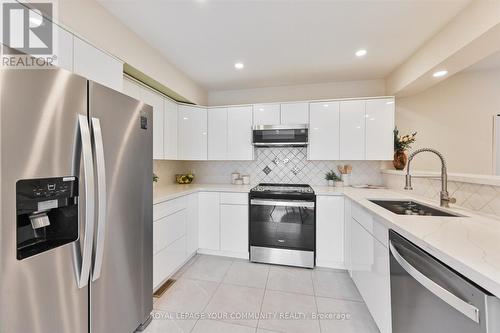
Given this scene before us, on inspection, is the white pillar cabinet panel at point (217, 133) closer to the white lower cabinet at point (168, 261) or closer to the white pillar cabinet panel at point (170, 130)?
the white pillar cabinet panel at point (170, 130)

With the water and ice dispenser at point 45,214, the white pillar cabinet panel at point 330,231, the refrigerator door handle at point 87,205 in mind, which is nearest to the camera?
the water and ice dispenser at point 45,214

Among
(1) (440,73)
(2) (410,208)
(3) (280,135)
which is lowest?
(2) (410,208)

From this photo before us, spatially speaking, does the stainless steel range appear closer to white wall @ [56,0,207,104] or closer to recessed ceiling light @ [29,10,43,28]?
white wall @ [56,0,207,104]

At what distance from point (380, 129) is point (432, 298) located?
2227 millimetres

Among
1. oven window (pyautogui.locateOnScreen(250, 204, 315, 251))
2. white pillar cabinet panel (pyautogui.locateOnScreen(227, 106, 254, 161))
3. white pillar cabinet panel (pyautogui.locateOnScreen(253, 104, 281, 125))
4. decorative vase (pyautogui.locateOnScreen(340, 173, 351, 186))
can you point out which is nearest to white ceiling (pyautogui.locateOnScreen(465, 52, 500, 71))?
decorative vase (pyautogui.locateOnScreen(340, 173, 351, 186))

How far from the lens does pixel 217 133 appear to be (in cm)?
314

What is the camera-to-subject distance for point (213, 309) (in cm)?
184

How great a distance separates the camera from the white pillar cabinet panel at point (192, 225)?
2.60 m

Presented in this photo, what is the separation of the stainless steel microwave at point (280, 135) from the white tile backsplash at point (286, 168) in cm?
36

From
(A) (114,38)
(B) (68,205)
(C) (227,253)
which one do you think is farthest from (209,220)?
(A) (114,38)

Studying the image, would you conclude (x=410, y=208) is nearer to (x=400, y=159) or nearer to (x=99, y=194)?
(x=400, y=159)

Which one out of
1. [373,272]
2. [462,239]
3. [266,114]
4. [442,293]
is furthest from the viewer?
[266,114]

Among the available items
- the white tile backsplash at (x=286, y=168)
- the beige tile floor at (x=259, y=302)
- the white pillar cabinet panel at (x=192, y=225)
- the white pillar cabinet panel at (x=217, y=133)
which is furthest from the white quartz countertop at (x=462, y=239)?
the white pillar cabinet panel at (x=217, y=133)

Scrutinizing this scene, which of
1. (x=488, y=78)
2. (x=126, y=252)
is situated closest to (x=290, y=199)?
(x=126, y=252)
